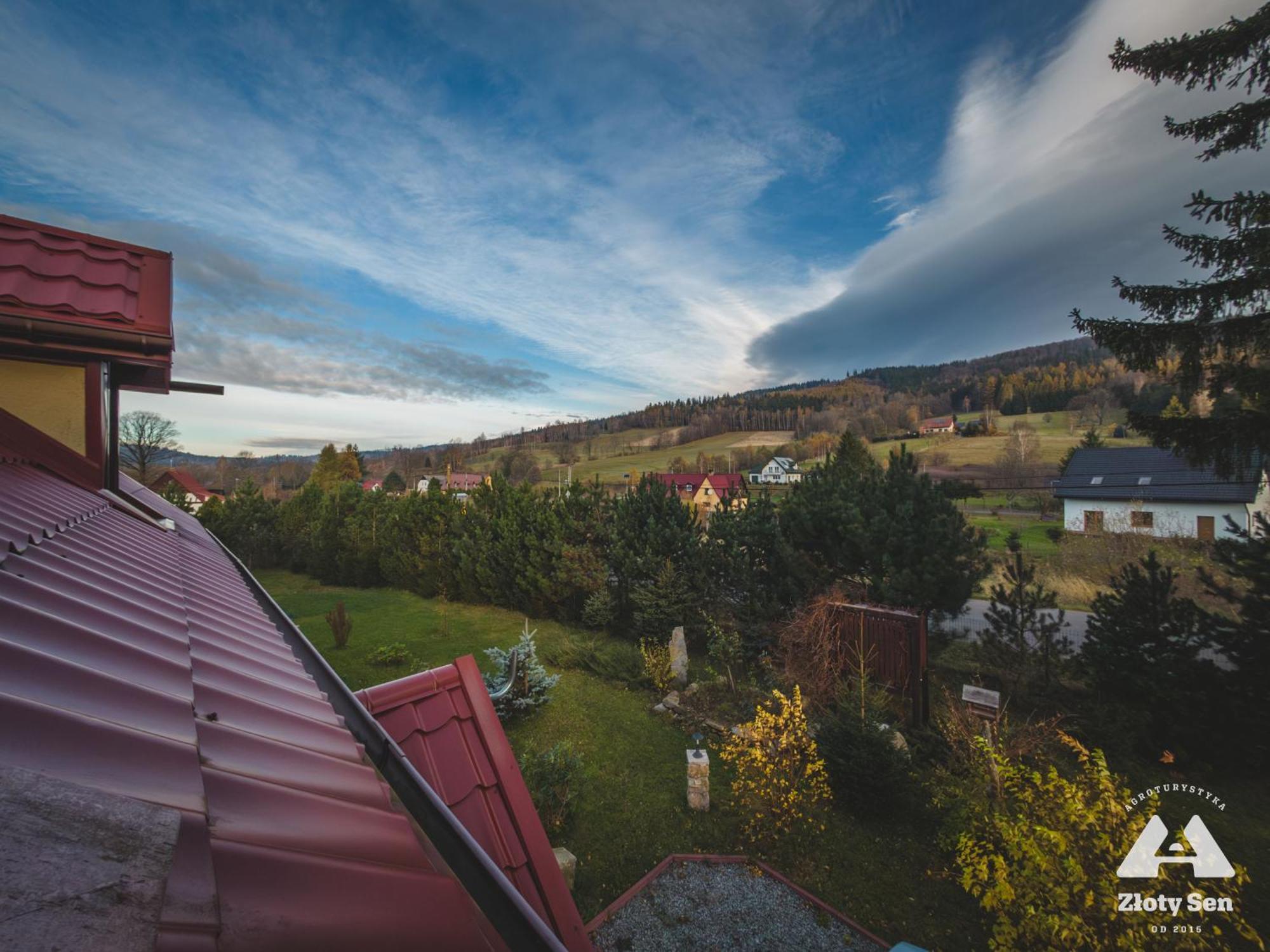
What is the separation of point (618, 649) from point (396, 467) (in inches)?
2894

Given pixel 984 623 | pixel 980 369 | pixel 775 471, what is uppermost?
pixel 980 369

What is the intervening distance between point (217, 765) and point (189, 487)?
53373mm

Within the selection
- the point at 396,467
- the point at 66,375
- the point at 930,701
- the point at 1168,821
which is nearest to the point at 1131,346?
the point at 1168,821

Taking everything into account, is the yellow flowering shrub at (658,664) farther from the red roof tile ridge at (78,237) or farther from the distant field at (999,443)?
the distant field at (999,443)

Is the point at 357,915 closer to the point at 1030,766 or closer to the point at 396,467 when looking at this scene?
the point at 1030,766

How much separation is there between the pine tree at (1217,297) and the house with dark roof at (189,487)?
33.8 metres

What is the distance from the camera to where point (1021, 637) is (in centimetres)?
885

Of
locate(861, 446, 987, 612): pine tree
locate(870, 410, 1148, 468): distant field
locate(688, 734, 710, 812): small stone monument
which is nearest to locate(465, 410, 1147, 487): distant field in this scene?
locate(870, 410, 1148, 468): distant field

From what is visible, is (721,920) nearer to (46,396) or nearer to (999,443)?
(46,396)

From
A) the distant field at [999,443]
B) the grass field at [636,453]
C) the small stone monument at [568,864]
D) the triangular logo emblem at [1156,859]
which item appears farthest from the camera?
the grass field at [636,453]

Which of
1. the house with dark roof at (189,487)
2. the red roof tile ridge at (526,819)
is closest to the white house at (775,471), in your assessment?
the house with dark roof at (189,487)

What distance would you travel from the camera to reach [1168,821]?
6234 millimetres

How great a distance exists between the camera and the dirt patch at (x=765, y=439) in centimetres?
7775

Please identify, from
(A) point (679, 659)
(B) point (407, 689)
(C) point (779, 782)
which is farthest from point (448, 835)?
(A) point (679, 659)
